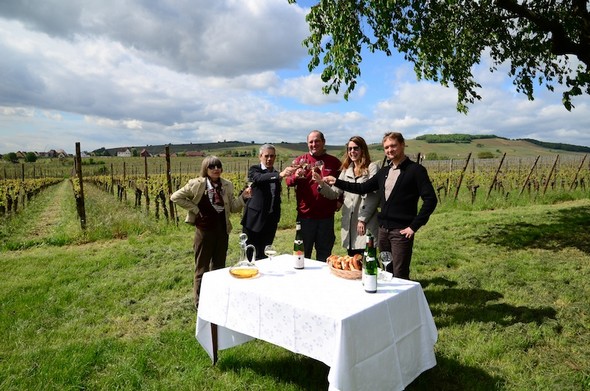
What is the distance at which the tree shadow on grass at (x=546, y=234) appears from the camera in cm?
705

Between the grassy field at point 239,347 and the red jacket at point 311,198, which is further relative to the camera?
the red jacket at point 311,198

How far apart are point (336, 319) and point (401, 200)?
5.46 ft

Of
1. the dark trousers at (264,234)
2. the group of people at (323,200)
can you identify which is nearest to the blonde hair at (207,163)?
the group of people at (323,200)

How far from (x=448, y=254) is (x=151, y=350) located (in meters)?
4.99

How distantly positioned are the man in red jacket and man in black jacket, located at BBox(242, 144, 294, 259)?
0.23 meters

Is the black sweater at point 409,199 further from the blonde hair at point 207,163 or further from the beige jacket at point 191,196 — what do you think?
the blonde hair at point 207,163

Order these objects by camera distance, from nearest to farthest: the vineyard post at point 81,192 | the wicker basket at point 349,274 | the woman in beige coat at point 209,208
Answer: the wicker basket at point 349,274 < the woman in beige coat at point 209,208 < the vineyard post at point 81,192

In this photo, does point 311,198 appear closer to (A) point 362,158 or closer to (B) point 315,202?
(B) point 315,202

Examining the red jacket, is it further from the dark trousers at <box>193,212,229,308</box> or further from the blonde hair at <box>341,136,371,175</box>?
the dark trousers at <box>193,212,229,308</box>

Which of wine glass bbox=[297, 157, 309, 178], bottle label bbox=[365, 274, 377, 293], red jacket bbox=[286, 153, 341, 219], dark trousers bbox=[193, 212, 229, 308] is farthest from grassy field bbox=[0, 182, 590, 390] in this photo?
wine glass bbox=[297, 157, 309, 178]

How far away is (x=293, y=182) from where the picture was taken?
392 cm

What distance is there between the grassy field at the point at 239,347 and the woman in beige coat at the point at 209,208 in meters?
0.66

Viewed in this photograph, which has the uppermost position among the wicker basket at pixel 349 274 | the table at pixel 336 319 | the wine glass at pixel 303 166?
the wine glass at pixel 303 166

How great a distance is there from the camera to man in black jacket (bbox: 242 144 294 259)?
3.93m
